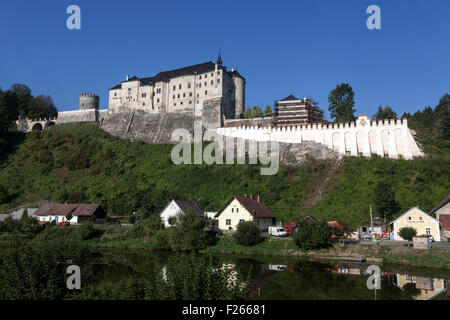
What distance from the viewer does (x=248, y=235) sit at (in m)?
36.5

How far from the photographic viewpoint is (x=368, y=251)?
32.1 metres

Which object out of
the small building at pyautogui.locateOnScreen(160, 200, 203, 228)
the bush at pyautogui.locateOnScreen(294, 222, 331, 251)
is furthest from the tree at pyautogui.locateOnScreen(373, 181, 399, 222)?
the small building at pyautogui.locateOnScreen(160, 200, 203, 228)

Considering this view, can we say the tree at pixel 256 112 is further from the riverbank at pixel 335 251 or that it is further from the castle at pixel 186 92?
the riverbank at pixel 335 251

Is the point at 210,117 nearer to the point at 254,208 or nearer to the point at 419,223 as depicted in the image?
the point at 254,208

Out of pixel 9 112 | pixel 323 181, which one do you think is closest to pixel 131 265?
pixel 323 181

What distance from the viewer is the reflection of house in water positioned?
20106 millimetres

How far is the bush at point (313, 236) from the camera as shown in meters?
33.4

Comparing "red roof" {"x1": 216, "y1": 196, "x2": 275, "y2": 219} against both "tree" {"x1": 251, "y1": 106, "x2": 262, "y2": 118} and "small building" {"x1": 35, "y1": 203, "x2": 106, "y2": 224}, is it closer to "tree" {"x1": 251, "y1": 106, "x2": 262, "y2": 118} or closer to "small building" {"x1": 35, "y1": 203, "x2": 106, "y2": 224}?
"small building" {"x1": 35, "y1": 203, "x2": 106, "y2": 224}

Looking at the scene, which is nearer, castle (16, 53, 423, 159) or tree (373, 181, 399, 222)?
tree (373, 181, 399, 222)

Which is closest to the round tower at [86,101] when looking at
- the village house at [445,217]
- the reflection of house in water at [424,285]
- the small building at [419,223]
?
the small building at [419,223]

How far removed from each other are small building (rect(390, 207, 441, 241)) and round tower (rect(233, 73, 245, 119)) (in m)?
55.6

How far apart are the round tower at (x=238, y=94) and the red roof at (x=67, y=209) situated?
149ft

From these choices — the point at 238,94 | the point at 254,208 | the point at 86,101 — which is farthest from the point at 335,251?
the point at 86,101
